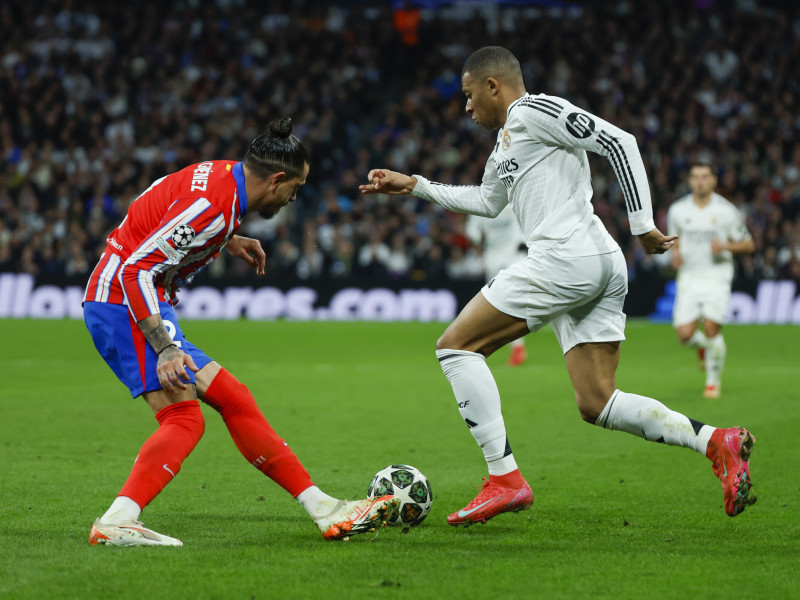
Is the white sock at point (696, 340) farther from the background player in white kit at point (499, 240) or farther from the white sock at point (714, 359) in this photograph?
the background player in white kit at point (499, 240)

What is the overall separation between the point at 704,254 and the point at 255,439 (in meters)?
7.84

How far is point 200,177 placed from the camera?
4.64 meters

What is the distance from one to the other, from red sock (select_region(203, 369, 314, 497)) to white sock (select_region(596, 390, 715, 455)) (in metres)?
1.51

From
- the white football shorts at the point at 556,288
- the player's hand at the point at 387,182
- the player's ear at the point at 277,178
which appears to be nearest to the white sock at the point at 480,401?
the white football shorts at the point at 556,288

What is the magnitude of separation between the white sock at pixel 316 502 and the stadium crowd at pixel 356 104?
1517 cm

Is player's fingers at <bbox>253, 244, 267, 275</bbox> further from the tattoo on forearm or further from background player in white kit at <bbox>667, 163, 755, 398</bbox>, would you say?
background player in white kit at <bbox>667, 163, 755, 398</bbox>

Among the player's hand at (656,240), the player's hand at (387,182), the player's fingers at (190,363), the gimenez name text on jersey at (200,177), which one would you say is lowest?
the player's fingers at (190,363)

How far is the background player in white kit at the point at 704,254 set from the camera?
36.9ft

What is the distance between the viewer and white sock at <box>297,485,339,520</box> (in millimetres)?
4867

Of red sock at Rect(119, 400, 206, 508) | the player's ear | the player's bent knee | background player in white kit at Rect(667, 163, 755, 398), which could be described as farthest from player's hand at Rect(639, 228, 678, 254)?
background player in white kit at Rect(667, 163, 755, 398)

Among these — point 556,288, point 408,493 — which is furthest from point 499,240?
point 408,493

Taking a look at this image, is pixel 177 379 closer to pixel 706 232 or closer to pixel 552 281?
pixel 552 281

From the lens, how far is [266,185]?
187 inches

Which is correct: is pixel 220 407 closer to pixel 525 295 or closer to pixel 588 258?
pixel 525 295
